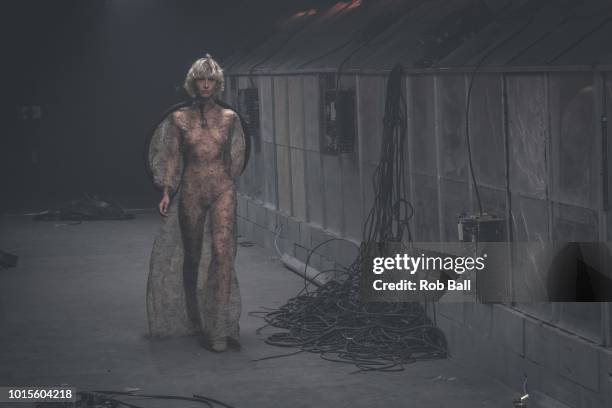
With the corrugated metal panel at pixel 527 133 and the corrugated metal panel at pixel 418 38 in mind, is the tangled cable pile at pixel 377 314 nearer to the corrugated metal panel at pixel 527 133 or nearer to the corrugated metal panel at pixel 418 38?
the corrugated metal panel at pixel 418 38

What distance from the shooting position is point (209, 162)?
1003cm

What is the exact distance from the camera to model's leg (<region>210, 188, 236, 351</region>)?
9.90 m

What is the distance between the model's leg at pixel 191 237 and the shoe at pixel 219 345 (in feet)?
1.66

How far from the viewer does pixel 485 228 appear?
853cm

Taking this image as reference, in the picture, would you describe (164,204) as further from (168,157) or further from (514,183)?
(514,183)

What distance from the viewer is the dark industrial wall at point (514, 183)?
287 inches

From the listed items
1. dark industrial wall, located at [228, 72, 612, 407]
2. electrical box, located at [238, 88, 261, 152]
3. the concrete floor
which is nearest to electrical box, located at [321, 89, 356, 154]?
dark industrial wall, located at [228, 72, 612, 407]

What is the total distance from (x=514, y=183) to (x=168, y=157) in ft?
10.1

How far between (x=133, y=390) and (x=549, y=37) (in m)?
3.72

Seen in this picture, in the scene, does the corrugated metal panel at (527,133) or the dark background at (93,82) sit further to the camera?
the dark background at (93,82)

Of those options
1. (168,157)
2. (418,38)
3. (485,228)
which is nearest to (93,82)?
(418,38)

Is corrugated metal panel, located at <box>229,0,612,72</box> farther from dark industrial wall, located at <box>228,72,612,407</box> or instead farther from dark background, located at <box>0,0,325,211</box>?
dark background, located at <box>0,0,325,211</box>

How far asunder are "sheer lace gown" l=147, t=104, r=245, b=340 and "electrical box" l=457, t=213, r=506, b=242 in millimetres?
2216

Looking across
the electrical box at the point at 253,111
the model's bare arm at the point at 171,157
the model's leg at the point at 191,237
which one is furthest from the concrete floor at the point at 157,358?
the electrical box at the point at 253,111
